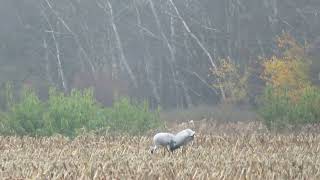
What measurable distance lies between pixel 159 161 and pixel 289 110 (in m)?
15.6

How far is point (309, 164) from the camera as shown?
10.9 meters

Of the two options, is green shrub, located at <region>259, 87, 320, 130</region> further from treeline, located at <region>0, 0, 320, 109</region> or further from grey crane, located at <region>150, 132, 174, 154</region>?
treeline, located at <region>0, 0, 320, 109</region>

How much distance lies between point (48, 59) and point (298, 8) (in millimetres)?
17190

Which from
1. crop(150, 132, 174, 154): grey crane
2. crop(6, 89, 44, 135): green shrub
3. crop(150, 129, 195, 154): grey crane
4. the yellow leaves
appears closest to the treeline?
the yellow leaves

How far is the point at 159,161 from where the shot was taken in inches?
436

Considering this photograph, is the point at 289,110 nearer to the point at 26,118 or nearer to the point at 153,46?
the point at 26,118

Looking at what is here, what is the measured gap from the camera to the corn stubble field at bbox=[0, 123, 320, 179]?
941 centimetres

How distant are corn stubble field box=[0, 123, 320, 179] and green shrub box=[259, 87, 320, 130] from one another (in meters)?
9.88

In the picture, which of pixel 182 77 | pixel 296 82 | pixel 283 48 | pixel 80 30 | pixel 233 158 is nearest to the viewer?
pixel 233 158

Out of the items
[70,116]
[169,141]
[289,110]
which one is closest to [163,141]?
[169,141]

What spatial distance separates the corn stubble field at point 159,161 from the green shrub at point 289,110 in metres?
9.88

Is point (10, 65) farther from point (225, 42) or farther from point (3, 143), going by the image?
point (3, 143)

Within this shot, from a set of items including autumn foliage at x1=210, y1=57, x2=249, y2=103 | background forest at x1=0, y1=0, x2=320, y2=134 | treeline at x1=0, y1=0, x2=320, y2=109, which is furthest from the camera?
treeline at x1=0, y1=0, x2=320, y2=109

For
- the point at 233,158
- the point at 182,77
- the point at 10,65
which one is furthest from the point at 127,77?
the point at 233,158
